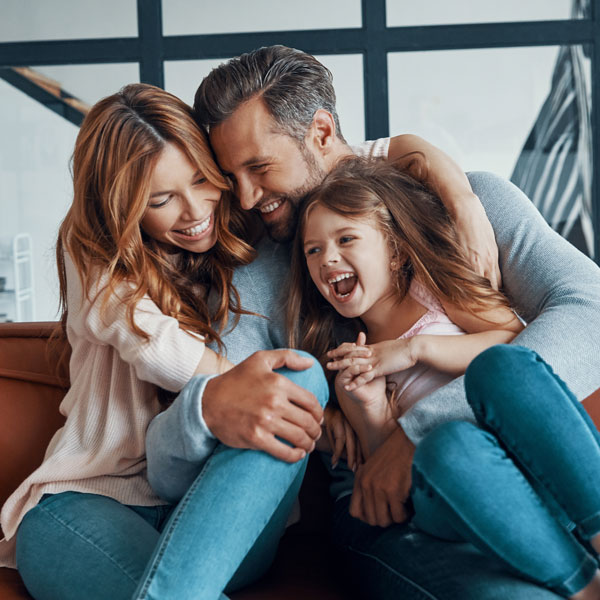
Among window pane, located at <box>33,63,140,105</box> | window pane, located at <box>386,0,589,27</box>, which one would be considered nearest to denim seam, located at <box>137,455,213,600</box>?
window pane, located at <box>33,63,140,105</box>

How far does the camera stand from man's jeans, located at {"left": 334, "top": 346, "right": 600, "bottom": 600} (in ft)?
3.19

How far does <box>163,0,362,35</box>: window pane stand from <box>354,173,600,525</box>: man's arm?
3.41 meters

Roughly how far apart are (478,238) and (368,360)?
0.35 meters

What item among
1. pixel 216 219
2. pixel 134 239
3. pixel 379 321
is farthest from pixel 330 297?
pixel 134 239

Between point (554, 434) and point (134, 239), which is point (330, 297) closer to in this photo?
point (134, 239)

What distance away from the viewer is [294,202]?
1.61 m

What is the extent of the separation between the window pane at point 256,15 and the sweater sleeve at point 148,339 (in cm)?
363

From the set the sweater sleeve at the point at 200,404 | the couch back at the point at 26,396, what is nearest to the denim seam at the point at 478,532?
the sweater sleeve at the point at 200,404

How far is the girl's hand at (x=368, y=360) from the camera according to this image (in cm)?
129

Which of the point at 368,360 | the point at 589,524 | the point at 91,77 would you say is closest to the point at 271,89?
the point at 368,360

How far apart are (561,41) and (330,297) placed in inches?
155

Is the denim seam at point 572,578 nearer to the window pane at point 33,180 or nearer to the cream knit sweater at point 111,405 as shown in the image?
the cream knit sweater at point 111,405

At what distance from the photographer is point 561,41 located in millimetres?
4707

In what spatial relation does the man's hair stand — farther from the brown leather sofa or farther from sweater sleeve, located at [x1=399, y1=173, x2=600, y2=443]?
the brown leather sofa
